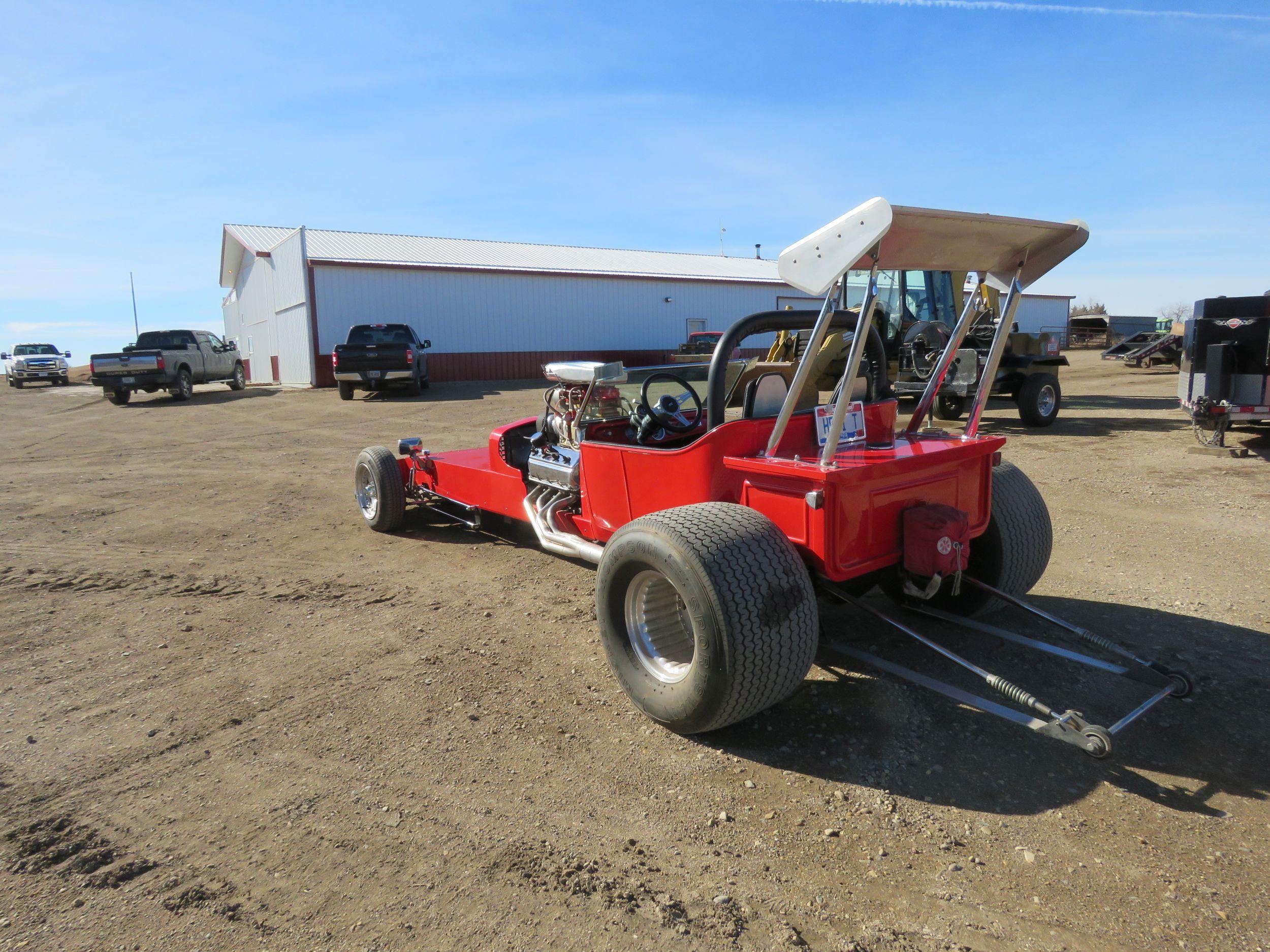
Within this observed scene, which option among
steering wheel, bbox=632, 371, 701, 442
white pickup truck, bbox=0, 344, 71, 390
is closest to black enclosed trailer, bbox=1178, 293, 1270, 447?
steering wheel, bbox=632, 371, 701, 442

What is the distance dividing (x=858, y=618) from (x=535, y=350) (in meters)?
22.3

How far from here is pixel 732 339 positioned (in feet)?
11.4

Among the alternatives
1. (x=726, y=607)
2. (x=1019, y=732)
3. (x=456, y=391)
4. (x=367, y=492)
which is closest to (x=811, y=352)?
(x=726, y=607)

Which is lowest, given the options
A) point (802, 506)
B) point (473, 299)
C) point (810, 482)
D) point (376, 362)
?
point (802, 506)

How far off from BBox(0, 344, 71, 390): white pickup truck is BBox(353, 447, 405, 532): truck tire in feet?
102

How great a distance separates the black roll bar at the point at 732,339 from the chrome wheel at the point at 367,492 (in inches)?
147

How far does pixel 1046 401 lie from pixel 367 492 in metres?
10.3

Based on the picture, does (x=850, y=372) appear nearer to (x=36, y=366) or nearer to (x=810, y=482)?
(x=810, y=482)

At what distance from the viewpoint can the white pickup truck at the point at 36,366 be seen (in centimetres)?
3086

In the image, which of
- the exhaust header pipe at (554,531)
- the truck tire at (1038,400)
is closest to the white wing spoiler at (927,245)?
the exhaust header pipe at (554,531)

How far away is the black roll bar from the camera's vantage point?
3494 millimetres

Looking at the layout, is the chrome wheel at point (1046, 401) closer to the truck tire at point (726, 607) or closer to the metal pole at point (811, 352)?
the metal pole at point (811, 352)

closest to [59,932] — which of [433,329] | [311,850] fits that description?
[311,850]

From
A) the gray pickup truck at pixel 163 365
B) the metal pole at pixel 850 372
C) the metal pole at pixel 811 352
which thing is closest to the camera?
the metal pole at pixel 850 372
